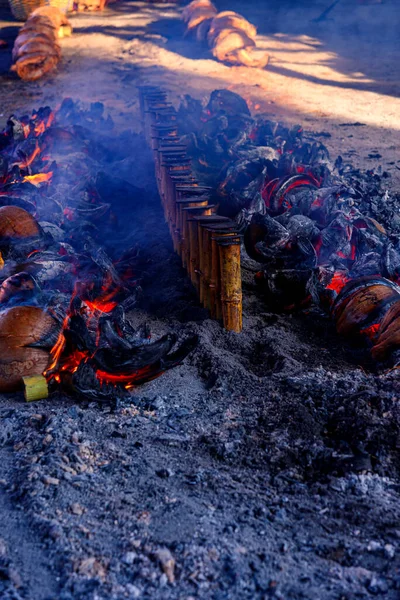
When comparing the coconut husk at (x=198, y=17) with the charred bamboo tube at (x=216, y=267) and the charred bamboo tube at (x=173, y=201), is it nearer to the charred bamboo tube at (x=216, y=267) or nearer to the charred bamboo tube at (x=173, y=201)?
the charred bamboo tube at (x=173, y=201)

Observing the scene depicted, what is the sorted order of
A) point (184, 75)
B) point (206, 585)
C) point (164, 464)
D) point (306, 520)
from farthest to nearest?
1. point (184, 75)
2. point (164, 464)
3. point (306, 520)
4. point (206, 585)

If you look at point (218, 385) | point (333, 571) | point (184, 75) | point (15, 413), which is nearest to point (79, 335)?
point (15, 413)

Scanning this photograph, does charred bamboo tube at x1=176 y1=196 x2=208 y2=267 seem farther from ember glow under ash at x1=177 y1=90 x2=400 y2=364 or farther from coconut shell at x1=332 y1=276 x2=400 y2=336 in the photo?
coconut shell at x1=332 y1=276 x2=400 y2=336

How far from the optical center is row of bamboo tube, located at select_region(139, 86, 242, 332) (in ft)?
14.3

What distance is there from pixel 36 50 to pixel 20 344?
1173cm

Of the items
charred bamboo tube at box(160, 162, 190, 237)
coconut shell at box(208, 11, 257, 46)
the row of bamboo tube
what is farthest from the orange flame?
coconut shell at box(208, 11, 257, 46)

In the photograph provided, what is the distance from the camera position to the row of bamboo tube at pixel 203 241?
4352 mm

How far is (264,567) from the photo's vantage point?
2.38m

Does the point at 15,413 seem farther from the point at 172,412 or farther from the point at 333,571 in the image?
the point at 333,571

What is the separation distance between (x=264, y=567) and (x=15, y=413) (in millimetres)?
1907

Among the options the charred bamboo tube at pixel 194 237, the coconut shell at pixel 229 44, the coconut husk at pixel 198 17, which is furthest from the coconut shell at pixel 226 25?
the charred bamboo tube at pixel 194 237

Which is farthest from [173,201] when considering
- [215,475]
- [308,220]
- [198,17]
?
[198,17]

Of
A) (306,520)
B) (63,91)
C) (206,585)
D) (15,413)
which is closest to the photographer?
(206,585)

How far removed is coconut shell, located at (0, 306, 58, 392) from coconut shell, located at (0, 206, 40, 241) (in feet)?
5.20
